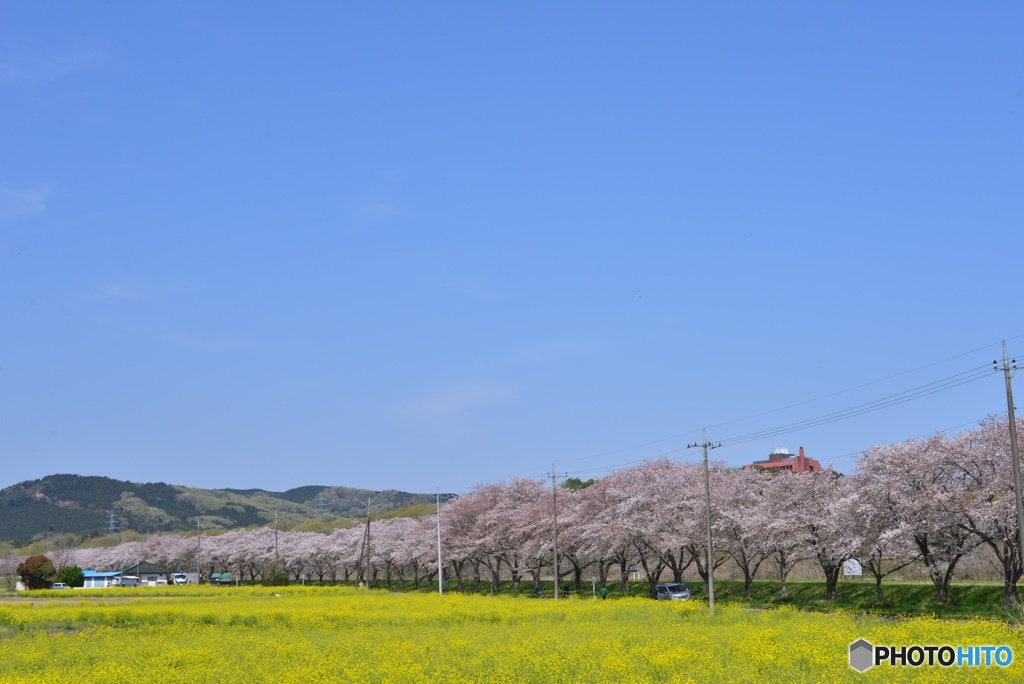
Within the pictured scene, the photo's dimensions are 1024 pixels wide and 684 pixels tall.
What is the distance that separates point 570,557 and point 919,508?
136 feet

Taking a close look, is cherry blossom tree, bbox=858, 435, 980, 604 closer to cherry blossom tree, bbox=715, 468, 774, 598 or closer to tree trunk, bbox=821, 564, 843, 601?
tree trunk, bbox=821, 564, 843, 601

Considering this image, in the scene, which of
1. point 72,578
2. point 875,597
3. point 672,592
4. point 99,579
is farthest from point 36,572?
point 875,597

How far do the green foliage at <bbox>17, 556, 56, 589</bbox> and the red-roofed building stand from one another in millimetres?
85652

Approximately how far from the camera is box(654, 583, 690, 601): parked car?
62.0 meters

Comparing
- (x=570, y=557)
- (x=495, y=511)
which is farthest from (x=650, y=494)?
(x=495, y=511)

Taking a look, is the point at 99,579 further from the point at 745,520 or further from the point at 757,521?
the point at 757,521

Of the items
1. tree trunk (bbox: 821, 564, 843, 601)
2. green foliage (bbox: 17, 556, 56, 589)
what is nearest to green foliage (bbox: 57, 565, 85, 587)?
green foliage (bbox: 17, 556, 56, 589)

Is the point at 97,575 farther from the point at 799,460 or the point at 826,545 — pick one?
the point at 826,545

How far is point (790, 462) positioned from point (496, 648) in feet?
387

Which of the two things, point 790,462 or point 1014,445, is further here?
point 790,462

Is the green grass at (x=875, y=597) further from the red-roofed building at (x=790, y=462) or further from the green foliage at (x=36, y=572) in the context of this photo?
the green foliage at (x=36, y=572)

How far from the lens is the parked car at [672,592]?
203ft

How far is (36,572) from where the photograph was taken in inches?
4385

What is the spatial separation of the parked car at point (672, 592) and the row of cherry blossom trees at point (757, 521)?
166 inches
